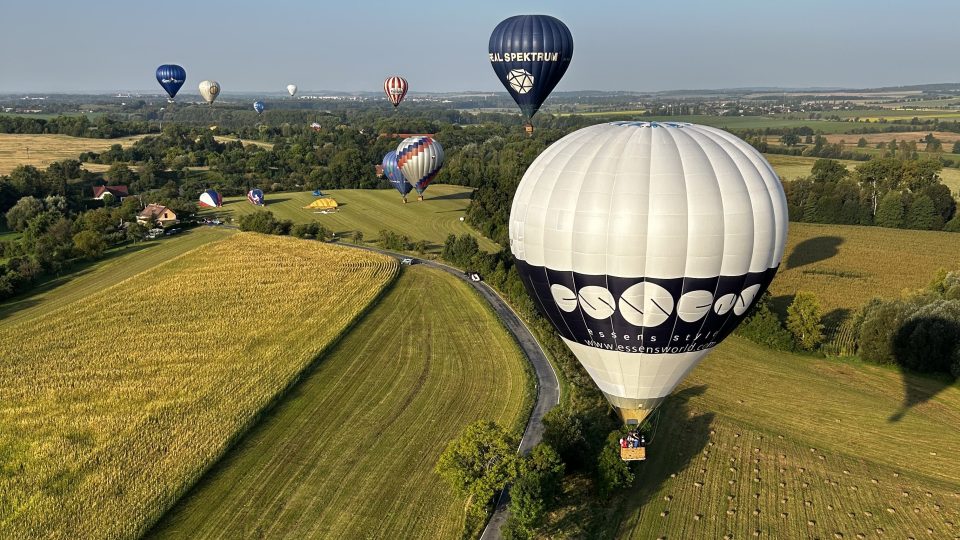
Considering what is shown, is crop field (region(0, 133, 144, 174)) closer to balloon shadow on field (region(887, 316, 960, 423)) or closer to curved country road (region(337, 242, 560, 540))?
curved country road (region(337, 242, 560, 540))

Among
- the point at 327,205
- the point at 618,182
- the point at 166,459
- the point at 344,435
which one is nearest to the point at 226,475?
the point at 166,459

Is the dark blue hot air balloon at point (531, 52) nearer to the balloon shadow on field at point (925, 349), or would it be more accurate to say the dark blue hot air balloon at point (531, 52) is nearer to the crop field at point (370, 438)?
the crop field at point (370, 438)

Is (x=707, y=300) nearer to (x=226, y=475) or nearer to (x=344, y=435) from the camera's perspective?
(x=344, y=435)

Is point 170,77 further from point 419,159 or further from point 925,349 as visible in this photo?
point 925,349

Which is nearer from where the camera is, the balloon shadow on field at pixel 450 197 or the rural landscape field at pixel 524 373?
the rural landscape field at pixel 524 373

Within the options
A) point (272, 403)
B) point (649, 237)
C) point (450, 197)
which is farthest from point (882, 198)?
point (272, 403)

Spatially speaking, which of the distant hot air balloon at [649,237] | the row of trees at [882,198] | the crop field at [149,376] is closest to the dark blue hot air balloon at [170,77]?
the crop field at [149,376]
